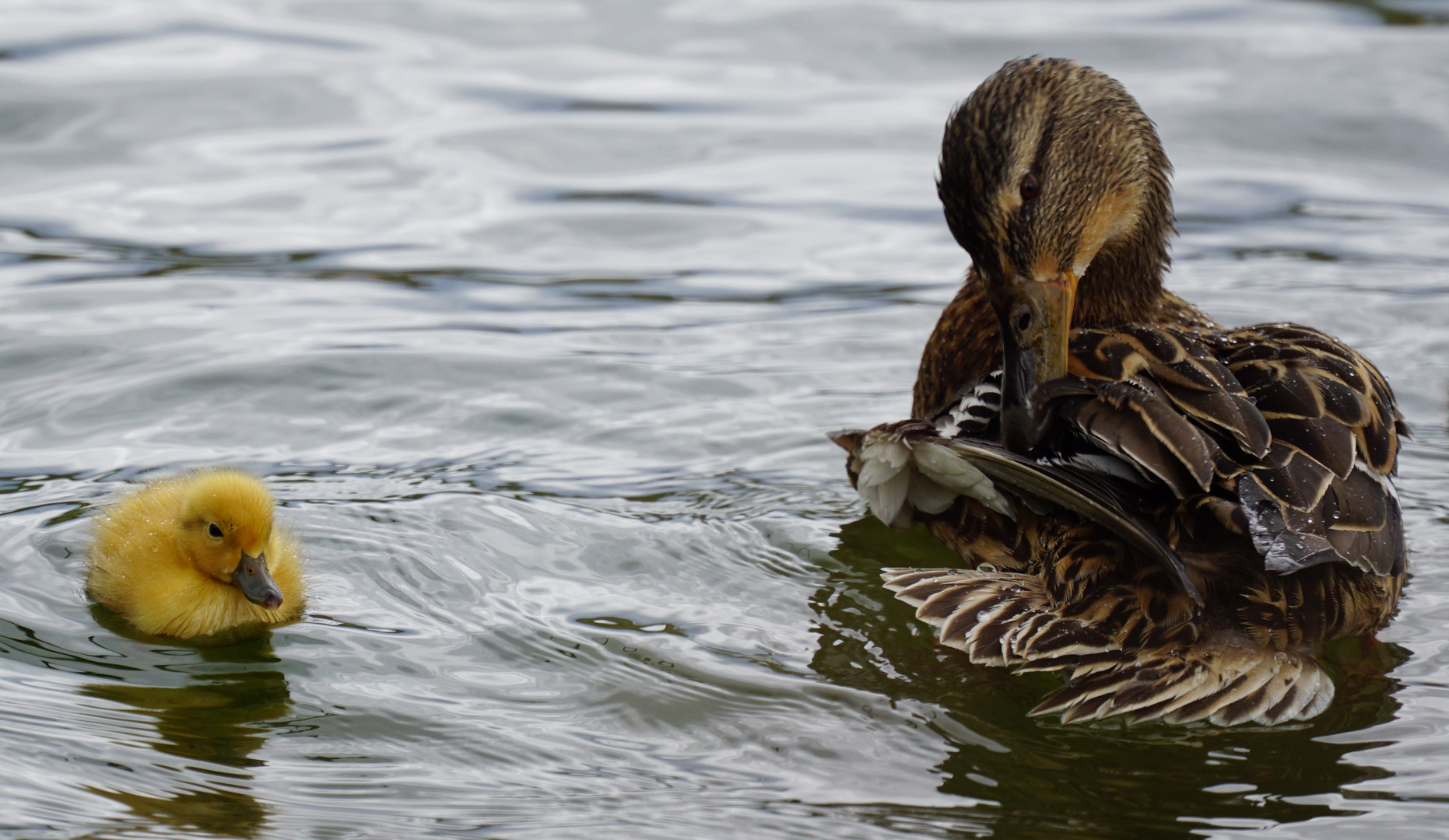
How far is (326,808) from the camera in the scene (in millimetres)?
2854

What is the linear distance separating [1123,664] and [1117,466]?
405mm

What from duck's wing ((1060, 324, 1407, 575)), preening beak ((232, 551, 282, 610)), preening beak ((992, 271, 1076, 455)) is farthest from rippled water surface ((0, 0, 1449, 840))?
preening beak ((992, 271, 1076, 455))

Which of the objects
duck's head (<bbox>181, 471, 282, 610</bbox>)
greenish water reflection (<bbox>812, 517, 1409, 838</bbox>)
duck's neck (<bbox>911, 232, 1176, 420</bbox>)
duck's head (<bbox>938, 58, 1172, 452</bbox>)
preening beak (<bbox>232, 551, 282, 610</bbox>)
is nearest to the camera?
greenish water reflection (<bbox>812, 517, 1409, 838</bbox>)

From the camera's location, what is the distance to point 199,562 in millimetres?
3707

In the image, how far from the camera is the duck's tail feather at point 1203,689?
311 cm

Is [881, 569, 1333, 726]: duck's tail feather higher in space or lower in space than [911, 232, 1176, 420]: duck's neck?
lower

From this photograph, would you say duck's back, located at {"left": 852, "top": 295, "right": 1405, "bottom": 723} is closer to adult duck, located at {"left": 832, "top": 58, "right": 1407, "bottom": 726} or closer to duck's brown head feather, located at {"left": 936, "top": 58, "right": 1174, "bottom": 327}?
adult duck, located at {"left": 832, "top": 58, "right": 1407, "bottom": 726}

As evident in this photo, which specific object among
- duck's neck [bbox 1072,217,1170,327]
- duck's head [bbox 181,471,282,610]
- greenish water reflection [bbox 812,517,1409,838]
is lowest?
greenish water reflection [bbox 812,517,1409,838]

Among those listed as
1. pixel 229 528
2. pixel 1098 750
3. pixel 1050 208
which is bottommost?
pixel 1098 750

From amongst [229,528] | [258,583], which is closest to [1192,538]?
[258,583]

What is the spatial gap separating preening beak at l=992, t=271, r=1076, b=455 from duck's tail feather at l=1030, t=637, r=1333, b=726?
61 cm

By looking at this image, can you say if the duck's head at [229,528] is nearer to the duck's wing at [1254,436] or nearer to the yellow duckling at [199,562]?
the yellow duckling at [199,562]

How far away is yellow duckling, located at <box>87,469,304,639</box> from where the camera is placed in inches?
141

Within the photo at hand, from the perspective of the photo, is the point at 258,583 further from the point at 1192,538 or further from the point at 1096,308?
the point at 1096,308
